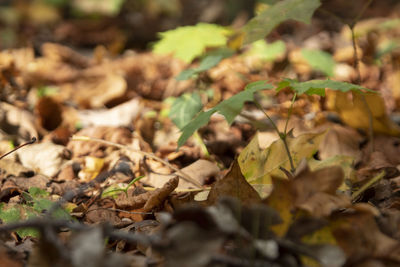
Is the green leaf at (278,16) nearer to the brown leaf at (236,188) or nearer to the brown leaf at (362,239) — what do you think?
the brown leaf at (236,188)

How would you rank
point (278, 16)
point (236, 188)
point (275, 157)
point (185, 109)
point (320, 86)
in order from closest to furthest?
point (236, 188) → point (320, 86) → point (275, 157) → point (278, 16) → point (185, 109)

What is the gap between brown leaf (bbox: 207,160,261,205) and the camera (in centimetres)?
93

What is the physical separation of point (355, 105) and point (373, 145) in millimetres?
169

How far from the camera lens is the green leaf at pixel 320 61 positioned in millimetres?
2574

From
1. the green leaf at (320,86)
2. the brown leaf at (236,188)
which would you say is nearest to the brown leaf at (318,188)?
the brown leaf at (236,188)

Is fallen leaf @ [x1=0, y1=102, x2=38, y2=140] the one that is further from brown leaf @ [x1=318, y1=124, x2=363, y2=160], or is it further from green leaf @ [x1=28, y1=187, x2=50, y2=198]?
brown leaf @ [x1=318, y1=124, x2=363, y2=160]

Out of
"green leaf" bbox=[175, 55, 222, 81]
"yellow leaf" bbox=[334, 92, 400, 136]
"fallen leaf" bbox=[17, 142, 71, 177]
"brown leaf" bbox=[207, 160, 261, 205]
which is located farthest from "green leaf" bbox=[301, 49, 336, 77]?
"brown leaf" bbox=[207, 160, 261, 205]

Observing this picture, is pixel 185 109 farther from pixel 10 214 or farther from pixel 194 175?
pixel 10 214

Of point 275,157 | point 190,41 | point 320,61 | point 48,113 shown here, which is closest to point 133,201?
point 275,157

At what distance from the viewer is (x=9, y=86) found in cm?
235

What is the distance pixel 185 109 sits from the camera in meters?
1.69

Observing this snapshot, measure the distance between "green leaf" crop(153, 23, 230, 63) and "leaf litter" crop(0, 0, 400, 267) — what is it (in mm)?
35

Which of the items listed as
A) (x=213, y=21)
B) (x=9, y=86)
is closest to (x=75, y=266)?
(x=9, y=86)

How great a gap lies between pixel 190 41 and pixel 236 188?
184cm
